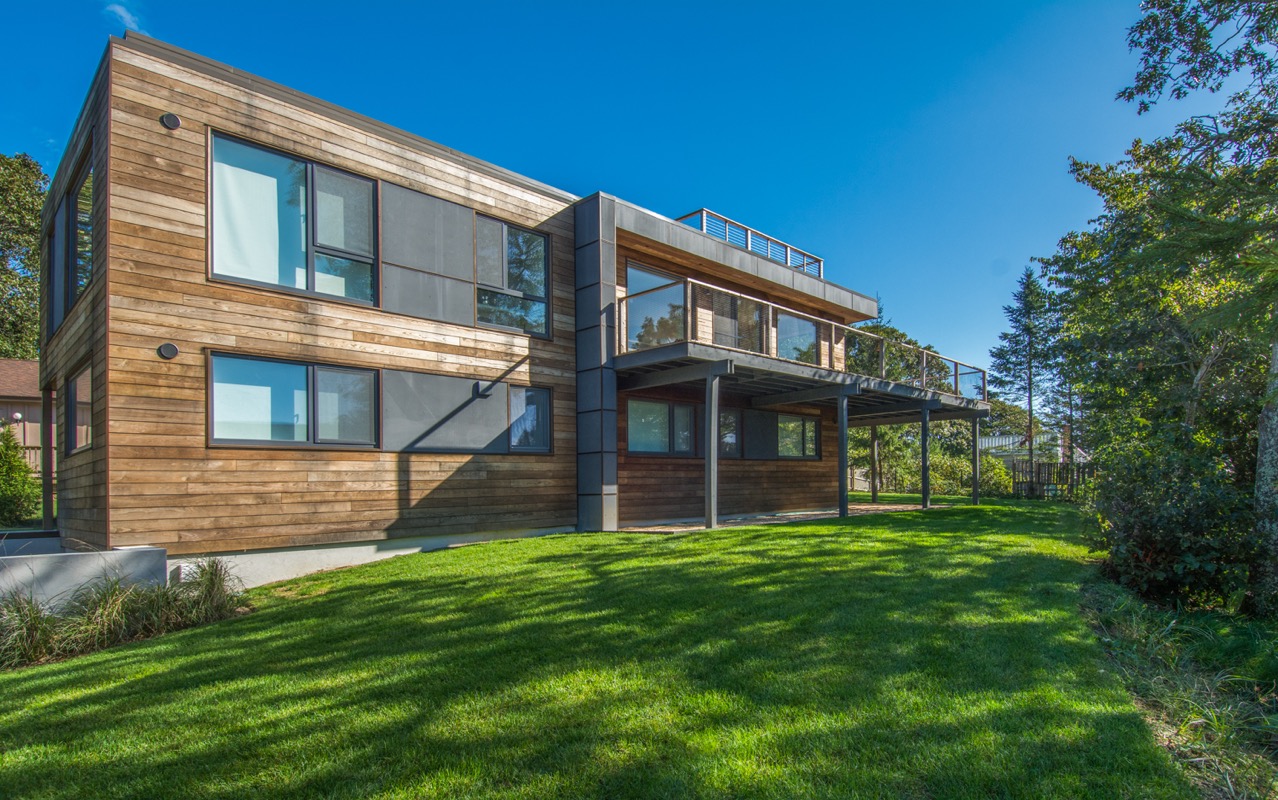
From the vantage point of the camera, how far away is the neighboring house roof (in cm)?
2155

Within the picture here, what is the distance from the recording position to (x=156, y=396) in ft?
25.8

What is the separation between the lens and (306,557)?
8.87 meters

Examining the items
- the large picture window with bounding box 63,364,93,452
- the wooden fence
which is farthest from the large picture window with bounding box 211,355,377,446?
the wooden fence

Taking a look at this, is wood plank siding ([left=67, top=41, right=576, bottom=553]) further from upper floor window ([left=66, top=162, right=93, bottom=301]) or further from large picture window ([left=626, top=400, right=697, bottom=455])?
large picture window ([left=626, top=400, right=697, bottom=455])

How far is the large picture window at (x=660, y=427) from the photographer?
42.2ft

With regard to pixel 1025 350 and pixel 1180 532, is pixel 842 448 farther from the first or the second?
pixel 1025 350

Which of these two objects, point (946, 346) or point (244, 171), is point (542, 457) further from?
point (946, 346)

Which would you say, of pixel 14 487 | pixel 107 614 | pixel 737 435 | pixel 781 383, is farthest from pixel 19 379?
pixel 781 383

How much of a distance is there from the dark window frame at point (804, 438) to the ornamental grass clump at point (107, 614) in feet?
39.9

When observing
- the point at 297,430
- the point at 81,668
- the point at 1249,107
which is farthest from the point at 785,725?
the point at 1249,107

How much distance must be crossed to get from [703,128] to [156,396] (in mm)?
14865

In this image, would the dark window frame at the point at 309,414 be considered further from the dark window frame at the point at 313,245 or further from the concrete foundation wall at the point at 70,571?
the concrete foundation wall at the point at 70,571

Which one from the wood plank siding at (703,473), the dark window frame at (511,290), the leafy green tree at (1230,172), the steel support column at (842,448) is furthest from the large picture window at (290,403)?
the leafy green tree at (1230,172)

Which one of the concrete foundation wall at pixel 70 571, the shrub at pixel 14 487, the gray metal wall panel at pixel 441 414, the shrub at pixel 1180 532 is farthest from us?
the shrub at pixel 14 487
